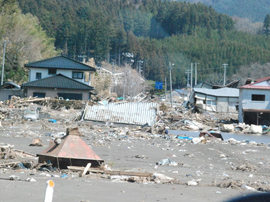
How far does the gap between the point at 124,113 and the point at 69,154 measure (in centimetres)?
2280

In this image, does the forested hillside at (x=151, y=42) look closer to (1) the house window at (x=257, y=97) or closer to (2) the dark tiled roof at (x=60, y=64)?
(2) the dark tiled roof at (x=60, y=64)

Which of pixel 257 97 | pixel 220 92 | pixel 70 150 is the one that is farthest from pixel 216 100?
pixel 70 150

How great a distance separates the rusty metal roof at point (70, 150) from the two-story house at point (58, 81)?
34942 mm

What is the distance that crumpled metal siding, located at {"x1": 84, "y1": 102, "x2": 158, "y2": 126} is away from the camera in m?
32.2

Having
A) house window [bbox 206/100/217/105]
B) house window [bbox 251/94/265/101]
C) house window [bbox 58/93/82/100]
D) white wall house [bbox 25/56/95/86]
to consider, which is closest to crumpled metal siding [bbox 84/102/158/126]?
house window [bbox 58/93/82/100]

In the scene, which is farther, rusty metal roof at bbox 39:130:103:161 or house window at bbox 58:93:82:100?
house window at bbox 58:93:82:100

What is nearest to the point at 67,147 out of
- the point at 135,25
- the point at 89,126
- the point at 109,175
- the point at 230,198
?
the point at 109,175

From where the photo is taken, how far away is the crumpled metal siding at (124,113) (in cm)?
3222

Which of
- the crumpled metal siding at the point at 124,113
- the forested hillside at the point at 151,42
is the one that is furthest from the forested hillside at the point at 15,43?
the crumpled metal siding at the point at 124,113

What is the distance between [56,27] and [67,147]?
94.0 metres

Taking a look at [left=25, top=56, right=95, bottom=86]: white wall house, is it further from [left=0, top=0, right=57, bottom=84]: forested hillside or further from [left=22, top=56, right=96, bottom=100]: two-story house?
[left=0, top=0, right=57, bottom=84]: forested hillside

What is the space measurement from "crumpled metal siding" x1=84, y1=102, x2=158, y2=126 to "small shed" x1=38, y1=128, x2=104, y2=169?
21.4m

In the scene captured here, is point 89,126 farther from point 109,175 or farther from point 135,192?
point 135,192

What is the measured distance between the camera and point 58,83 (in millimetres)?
45781
